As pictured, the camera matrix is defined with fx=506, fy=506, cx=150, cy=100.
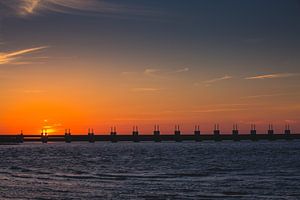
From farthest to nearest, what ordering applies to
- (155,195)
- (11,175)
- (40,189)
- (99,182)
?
(11,175) → (99,182) → (40,189) → (155,195)

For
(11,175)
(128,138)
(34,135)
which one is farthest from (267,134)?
(11,175)

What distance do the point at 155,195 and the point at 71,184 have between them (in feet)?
26.1

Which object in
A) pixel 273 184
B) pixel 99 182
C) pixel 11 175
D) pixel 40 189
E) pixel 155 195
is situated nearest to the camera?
pixel 155 195

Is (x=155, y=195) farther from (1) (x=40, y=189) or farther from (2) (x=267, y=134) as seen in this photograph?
(2) (x=267, y=134)

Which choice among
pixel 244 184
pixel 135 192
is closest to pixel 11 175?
pixel 135 192

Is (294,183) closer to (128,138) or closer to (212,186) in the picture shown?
(212,186)

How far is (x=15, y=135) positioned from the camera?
18175 cm

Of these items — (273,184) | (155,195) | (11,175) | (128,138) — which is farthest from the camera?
(128,138)

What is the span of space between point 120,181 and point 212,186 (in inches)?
273

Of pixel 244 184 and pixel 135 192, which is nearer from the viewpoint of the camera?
pixel 135 192

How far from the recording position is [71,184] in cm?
3266

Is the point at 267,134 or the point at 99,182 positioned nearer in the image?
the point at 99,182

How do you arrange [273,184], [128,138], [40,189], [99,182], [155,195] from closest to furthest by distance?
[155,195] → [40,189] → [273,184] → [99,182] → [128,138]

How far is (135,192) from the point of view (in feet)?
92.1
